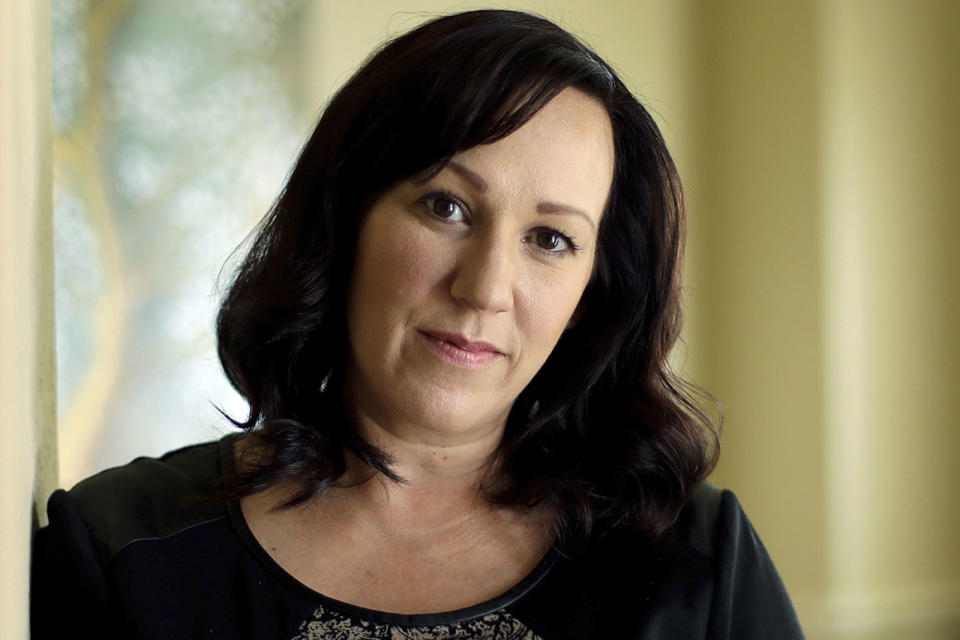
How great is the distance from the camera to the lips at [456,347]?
4.33ft

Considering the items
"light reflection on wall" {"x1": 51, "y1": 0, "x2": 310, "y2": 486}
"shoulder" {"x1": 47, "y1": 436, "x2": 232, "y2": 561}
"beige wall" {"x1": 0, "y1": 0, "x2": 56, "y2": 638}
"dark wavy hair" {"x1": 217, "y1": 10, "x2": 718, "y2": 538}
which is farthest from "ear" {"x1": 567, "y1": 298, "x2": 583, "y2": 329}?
"light reflection on wall" {"x1": 51, "y1": 0, "x2": 310, "y2": 486}

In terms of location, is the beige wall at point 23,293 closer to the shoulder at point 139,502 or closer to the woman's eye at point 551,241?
the shoulder at point 139,502

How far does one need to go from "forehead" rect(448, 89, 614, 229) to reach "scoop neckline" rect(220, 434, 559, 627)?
46 centimetres

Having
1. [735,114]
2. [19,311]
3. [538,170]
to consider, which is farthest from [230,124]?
[19,311]

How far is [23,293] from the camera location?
1.05 metres

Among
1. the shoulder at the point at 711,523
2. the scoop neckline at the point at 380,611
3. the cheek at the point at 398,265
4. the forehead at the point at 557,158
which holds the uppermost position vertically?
the forehead at the point at 557,158

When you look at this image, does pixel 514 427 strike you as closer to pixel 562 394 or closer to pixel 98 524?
pixel 562 394

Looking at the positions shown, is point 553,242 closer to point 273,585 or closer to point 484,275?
point 484,275

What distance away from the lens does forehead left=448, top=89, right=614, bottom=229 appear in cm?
129

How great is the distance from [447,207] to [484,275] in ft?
0.33

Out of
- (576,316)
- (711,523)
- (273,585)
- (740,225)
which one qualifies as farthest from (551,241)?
(740,225)

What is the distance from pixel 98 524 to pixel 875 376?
288cm

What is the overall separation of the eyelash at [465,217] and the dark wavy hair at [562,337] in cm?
4

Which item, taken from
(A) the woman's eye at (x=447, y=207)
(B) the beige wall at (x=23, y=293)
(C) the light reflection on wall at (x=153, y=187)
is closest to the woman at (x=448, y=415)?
(A) the woman's eye at (x=447, y=207)
